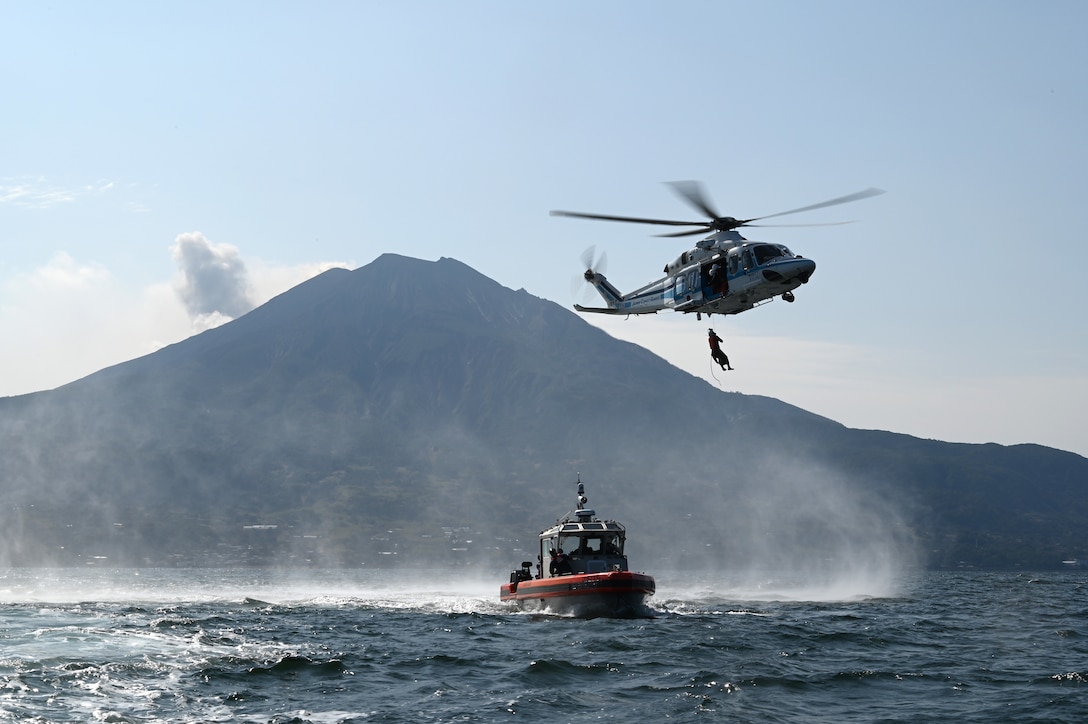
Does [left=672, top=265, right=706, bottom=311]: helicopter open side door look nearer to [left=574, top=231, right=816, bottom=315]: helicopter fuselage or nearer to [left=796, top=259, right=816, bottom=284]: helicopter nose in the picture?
[left=574, top=231, right=816, bottom=315]: helicopter fuselage

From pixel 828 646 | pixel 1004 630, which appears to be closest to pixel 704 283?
pixel 828 646

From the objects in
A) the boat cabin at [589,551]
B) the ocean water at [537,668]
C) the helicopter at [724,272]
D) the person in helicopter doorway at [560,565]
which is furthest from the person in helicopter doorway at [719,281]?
the person in helicopter doorway at [560,565]

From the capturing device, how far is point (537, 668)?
120 feet

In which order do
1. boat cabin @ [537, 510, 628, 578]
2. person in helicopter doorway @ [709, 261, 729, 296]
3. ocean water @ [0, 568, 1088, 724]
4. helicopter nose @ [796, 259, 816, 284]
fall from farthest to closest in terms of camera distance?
1. boat cabin @ [537, 510, 628, 578]
2. person in helicopter doorway @ [709, 261, 729, 296]
3. helicopter nose @ [796, 259, 816, 284]
4. ocean water @ [0, 568, 1088, 724]

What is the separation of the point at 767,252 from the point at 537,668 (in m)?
18.3

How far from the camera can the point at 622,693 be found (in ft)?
105

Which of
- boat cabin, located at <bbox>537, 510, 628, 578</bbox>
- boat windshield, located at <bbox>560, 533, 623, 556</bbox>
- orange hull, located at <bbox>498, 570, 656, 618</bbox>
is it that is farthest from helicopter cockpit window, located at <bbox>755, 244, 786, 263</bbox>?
boat windshield, located at <bbox>560, 533, 623, 556</bbox>

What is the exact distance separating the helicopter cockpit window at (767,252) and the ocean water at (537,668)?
15476 millimetres

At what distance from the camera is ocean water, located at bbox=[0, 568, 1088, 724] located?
2948cm

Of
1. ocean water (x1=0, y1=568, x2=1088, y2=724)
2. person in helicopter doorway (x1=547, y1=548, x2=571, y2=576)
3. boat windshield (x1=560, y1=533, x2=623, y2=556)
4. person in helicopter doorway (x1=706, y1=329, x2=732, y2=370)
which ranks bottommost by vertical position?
ocean water (x1=0, y1=568, x2=1088, y2=724)

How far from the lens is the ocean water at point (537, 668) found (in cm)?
2948

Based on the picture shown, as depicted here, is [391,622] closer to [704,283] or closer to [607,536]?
[607,536]

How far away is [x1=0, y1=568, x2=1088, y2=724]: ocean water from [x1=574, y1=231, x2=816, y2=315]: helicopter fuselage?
1406cm

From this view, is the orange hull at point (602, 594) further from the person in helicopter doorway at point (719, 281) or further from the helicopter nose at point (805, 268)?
the helicopter nose at point (805, 268)
